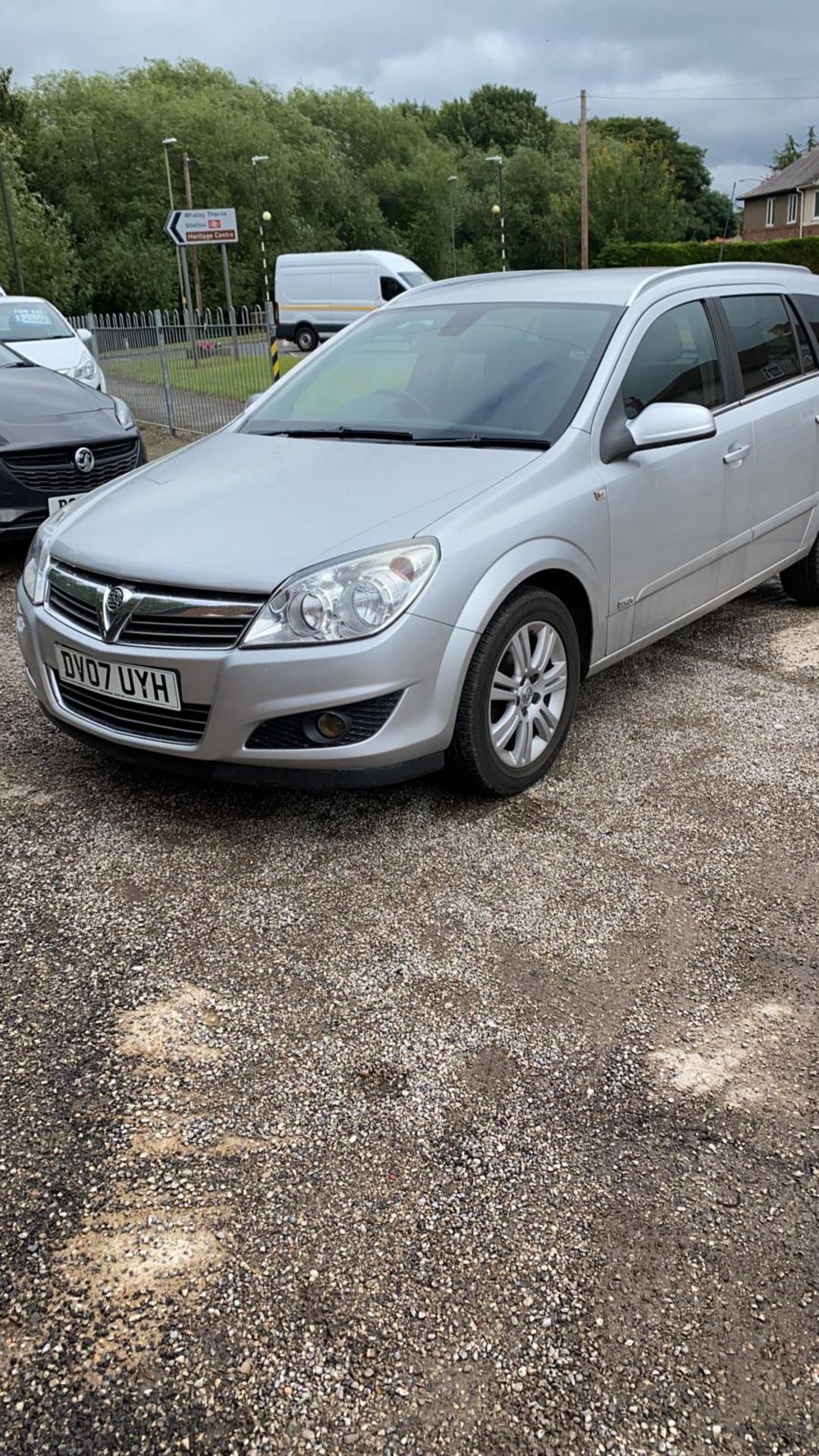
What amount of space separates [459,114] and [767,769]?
10280 centimetres

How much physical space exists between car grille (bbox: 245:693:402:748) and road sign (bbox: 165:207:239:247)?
18.0 metres

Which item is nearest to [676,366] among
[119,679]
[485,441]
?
[485,441]

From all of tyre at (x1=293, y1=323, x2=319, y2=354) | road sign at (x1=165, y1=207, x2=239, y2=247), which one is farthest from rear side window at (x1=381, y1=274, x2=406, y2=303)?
road sign at (x1=165, y1=207, x2=239, y2=247)

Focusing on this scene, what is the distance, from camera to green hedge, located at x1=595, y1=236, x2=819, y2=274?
140 feet

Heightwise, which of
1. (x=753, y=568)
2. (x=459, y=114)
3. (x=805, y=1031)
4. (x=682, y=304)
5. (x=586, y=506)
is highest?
(x=459, y=114)

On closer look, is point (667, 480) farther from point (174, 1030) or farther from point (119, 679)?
point (174, 1030)

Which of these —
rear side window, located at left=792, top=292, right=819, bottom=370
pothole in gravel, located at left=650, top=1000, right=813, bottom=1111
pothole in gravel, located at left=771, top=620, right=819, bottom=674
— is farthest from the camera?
rear side window, located at left=792, top=292, right=819, bottom=370

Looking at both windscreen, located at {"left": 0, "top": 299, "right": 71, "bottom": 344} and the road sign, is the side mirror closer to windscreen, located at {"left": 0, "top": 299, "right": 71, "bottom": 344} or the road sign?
windscreen, located at {"left": 0, "top": 299, "right": 71, "bottom": 344}

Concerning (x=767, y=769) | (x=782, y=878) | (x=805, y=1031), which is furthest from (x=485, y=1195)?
(x=767, y=769)

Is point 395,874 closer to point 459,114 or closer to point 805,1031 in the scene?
point 805,1031

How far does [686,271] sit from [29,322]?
Answer: 9.82 metres

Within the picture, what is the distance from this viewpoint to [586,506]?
3852 mm

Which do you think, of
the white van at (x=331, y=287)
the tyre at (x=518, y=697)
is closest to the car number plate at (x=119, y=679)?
the tyre at (x=518, y=697)

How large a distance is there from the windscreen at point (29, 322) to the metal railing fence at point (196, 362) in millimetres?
797
